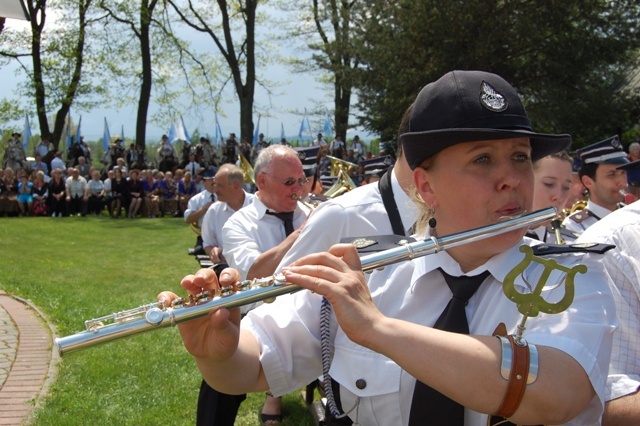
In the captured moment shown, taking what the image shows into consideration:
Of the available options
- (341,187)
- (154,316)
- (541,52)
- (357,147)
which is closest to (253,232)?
(341,187)

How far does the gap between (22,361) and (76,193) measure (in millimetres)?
17057

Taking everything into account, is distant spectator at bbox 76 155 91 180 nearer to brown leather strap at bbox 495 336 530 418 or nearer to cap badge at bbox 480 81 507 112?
cap badge at bbox 480 81 507 112

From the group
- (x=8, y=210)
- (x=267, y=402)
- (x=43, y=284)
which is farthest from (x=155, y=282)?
(x=8, y=210)

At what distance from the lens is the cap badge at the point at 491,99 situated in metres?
1.94

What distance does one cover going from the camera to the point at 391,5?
2688 cm

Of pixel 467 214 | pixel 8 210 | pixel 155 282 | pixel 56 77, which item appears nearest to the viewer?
pixel 467 214

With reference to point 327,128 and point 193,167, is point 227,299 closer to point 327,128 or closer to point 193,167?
point 193,167

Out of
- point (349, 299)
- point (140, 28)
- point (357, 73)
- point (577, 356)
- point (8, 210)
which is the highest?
point (140, 28)

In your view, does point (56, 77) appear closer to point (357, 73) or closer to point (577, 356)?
point (357, 73)

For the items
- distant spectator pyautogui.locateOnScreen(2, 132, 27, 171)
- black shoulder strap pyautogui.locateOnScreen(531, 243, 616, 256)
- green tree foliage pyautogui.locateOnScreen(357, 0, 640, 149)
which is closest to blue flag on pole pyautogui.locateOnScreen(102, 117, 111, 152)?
distant spectator pyautogui.locateOnScreen(2, 132, 27, 171)

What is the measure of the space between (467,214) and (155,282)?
29.6 feet

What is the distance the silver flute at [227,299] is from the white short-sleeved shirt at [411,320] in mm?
143

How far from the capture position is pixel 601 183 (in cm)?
560

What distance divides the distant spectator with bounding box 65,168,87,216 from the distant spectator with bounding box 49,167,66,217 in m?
0.19
